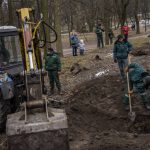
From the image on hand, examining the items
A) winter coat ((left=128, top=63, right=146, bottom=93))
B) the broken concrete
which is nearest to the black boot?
winter coat ((left=128, top=63, right=146, bottom=93))

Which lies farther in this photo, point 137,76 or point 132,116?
point 137,76

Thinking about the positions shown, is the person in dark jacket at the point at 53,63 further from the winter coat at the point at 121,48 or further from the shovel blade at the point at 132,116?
the shovel blade at the point at 132,116

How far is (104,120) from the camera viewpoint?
1295cm

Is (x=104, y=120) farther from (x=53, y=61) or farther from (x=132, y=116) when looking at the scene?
(x=53, y=61)

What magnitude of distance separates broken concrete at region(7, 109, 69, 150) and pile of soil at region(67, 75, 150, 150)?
1.72m

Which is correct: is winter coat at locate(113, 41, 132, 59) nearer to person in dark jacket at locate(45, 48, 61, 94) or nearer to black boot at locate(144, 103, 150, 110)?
person in dark jacket at locate(45, 48, 61, 94)

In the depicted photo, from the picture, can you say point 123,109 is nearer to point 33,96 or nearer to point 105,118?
point 105,118

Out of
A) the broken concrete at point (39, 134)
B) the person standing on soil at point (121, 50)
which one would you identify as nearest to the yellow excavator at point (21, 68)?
the broken concrete at point (39, 134)

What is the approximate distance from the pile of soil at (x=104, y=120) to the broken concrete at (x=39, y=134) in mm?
1717

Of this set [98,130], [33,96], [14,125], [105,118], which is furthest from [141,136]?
[14,125]

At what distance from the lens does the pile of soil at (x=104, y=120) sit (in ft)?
33.6

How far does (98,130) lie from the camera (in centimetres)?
1184

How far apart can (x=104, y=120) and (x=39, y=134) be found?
5.01 m

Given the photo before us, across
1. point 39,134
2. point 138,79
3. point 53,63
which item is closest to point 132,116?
point 138,79
